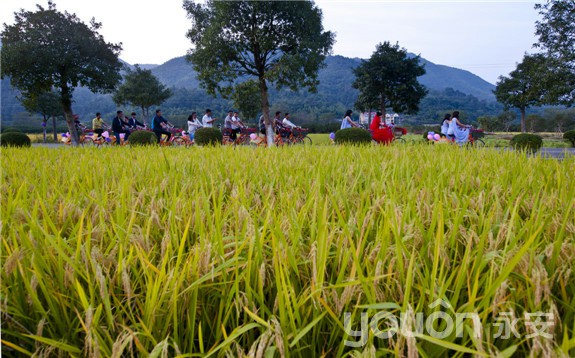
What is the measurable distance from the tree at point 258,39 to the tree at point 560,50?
16.9 m

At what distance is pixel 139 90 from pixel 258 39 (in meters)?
39.3

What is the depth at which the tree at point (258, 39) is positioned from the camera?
23562 millimetres

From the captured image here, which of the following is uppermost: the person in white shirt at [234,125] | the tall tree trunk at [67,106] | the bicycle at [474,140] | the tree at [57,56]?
the tree at [57,56]

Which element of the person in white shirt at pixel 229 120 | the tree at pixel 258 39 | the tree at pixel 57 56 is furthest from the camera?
the tree at pixel 57 56

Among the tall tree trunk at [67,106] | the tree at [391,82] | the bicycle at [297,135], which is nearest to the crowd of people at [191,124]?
the bicycle at [297,135]

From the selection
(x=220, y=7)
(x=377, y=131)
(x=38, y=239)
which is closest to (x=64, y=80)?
(x=220, y=7)

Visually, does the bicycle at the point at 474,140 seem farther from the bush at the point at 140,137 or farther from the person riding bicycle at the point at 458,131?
the bush at the point at 140,137

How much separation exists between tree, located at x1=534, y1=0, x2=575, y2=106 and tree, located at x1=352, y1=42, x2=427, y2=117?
19060mm

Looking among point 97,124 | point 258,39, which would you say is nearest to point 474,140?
point 258,39

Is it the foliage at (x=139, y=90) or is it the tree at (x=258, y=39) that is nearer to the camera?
the tree at (x=258, y=39)

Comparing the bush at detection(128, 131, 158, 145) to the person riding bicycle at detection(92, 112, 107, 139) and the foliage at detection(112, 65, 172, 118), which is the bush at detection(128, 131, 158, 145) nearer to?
the person riding bicycle at detection(92, 112, 107, 139)

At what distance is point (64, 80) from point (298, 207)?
104 feet

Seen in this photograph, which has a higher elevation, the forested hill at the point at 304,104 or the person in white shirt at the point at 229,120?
the forested hill at the point at 304,104

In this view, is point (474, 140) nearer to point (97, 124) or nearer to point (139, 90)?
point (97, 124)
